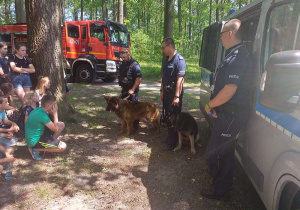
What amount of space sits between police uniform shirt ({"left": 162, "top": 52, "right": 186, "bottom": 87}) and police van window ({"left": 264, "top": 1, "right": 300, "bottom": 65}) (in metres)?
1.67

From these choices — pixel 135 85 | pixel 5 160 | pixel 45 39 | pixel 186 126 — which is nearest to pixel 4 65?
pixel 45 39

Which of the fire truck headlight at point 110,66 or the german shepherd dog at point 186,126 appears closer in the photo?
the german shepherd dog at point 186,126

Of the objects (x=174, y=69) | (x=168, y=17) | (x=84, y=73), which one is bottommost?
(x=84, y=73)

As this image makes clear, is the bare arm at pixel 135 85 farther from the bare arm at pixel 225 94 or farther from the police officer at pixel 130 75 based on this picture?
the bare arm at pixel 225 94

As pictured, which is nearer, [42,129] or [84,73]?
[42,129]

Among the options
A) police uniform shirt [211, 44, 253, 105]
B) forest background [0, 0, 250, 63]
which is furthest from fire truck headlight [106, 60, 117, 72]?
police uniform shirt [211, 44, 253, 105]

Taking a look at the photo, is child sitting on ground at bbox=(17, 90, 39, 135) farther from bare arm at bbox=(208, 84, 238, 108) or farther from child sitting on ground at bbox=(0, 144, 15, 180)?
bare arm at bbox=(208, 84, 238, 108)

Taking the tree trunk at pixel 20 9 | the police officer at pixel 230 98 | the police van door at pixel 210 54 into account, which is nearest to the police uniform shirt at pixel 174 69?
the police van door at pixel 210 54

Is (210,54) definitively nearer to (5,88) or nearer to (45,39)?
(45,39)

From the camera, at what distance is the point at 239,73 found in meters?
2.33

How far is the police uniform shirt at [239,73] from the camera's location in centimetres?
233

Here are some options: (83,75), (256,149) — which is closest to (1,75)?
(256,149)

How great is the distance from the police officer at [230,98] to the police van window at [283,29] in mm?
270

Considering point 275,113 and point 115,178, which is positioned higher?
point 275,113
